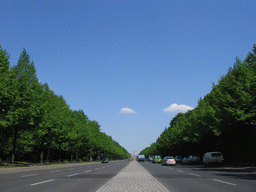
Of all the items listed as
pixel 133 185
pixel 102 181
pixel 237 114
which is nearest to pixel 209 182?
pixel 133 185

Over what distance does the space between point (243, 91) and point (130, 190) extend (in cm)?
2470

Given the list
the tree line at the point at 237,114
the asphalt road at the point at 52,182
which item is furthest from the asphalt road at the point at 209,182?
the tree line at the point at 237,114

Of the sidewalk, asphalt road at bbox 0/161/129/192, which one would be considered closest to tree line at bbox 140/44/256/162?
asphalt road at bbox 0/161/129/192

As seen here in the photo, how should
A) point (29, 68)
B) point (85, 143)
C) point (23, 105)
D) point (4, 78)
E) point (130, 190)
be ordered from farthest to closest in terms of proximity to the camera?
point (85, 143)
point (29, 68)
point (23, 105)
point (4, 78)
point (130, 190)

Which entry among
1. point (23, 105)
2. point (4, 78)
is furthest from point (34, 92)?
point (4, 78)

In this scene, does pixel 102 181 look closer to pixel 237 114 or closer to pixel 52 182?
pixel 52 182

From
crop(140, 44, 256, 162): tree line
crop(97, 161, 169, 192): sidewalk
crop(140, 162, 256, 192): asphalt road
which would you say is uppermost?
crop(140, 44, 256, 162): tree line

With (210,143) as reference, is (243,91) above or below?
above

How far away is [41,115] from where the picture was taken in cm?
3381

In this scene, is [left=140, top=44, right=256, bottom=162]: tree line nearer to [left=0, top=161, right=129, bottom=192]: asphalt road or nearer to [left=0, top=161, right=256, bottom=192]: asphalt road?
[left=0, top=161, right=256, bottom=192]: asphalt road

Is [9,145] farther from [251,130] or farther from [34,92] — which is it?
[251,130]

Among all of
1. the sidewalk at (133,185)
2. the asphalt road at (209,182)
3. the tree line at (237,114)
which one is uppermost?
the tree line at (237,114)

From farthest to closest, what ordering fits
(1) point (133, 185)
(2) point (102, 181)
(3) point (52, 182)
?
(2) point (102, 181) < (3) point (52, 182) < (1) point (133, 185)

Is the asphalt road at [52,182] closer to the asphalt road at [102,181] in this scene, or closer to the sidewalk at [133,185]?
the asphalt road at [102,181]
